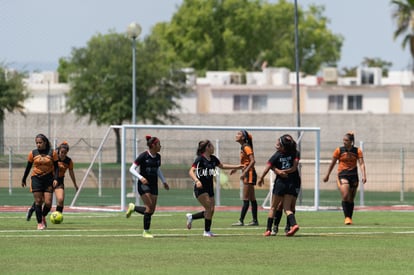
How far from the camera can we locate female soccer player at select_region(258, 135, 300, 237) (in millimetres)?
23656

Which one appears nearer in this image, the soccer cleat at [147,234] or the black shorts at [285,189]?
the soccer cleat at [147,234]

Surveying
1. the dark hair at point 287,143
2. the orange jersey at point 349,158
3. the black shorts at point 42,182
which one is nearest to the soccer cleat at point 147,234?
the dark hair at point 287,143

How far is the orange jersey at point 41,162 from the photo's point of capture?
25.7 metres

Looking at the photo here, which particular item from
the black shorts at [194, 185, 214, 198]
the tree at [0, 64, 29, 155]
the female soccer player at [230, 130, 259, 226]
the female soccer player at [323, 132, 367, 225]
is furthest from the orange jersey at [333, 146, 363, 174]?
the tree at [0, 64, 29, 155]

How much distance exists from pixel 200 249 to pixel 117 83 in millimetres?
56155

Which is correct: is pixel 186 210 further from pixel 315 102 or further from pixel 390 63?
pixel 390 63

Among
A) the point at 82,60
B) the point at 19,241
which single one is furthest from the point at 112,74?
the point at 19,241

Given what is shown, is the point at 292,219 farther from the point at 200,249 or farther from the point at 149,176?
the point at 200,249

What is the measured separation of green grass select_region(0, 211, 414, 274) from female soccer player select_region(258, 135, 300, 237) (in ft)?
1.76

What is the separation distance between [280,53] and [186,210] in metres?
105

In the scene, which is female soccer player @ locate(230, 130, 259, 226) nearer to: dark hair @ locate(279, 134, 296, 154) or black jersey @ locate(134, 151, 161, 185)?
dark hair @ locate(279, 134, 296, 154)

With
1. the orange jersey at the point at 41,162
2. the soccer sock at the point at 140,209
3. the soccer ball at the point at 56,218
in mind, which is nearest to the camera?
the soccer sock at the point at 140,209

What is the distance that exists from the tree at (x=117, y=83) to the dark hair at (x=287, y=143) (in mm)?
50968

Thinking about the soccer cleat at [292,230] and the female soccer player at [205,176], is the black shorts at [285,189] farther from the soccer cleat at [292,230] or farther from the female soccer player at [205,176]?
the female soccer player at [205,176]
